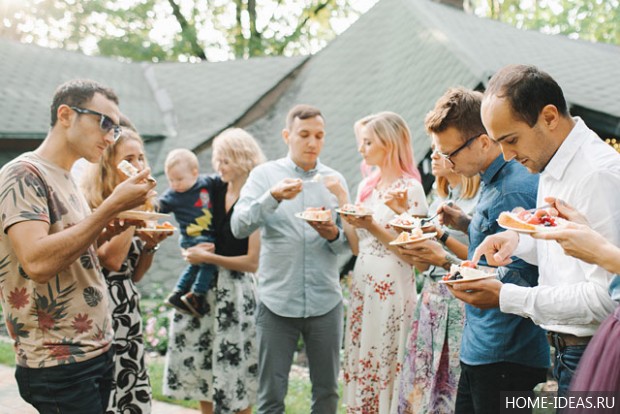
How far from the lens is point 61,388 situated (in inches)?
97.0

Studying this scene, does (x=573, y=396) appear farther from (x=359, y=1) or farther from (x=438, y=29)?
(x=359, y=1)

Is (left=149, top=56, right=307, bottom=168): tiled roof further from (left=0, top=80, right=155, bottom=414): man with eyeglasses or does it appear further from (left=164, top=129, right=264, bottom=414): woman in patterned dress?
(left=0, top=80, right=155, bottom=414): man with eyeglasses

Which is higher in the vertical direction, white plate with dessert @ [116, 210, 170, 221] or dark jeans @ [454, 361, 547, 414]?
white plate with dessert @ [116, 210, 170, 221]

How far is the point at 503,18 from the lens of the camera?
2867cm

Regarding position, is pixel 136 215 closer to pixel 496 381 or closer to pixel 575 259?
pixel 496 381

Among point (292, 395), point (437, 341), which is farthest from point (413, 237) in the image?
point (292, 395)

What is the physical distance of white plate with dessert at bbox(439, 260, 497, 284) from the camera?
7.68ft

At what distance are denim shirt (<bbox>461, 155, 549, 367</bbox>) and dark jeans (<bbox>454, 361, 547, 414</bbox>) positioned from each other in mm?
29

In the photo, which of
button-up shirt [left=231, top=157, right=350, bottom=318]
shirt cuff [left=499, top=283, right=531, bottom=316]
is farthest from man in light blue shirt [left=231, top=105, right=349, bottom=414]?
shirt cuff [left=499, top=283, right=531, bottom=316]

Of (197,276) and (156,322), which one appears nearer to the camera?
(197,276)

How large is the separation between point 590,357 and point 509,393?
78cm

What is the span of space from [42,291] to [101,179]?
4.02 feet

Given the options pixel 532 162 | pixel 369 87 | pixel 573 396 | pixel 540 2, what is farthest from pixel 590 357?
pixel 540 2

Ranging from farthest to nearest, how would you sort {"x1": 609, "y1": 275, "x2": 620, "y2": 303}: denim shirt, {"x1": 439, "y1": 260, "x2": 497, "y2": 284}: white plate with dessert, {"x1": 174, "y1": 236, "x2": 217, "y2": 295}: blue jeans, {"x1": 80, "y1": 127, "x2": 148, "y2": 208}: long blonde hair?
{"x1": 174, "y1": 236, "x2": 217, "y2": 295}: blue jeans, {"x1": 80, "y1": 127, "x2": 148, "y2": 208}: long blonde hair, {"x1": 439, "y1": 260, "x2": 497, "y2": 284}: white plate with dessert, {"x1": 609, "y1": 275, "x2": 620, "y2": 303}: denim shirt
